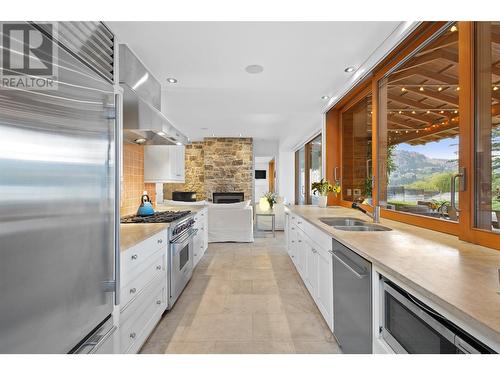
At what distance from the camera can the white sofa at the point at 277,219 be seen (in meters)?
6.70

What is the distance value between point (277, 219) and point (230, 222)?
1.87 metres

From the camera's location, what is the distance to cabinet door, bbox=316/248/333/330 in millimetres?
1968

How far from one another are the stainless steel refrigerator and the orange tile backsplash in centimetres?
165

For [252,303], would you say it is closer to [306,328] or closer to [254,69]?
[306,328]

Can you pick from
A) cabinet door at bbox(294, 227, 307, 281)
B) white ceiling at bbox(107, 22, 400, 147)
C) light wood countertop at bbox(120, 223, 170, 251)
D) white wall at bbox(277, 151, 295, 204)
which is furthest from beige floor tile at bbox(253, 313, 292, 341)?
white wall at bbox(277, 151, 295, 204)

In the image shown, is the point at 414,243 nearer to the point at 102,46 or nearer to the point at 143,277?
the point at 143,277

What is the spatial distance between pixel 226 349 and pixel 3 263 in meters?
1.60

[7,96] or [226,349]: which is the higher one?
[7,96]

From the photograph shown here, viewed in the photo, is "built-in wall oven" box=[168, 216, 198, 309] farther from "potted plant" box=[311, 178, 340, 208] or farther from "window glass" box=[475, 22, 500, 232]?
"window glass" box=[475, 22, 500, 232]

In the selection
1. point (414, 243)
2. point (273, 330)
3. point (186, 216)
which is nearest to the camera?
point (414, 243)

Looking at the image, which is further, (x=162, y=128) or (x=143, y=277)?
(x=162, y=128)

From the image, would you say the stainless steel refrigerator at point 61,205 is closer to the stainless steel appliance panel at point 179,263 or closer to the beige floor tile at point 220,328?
the beige floor tile at point 220,328
